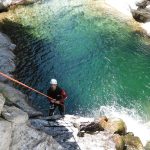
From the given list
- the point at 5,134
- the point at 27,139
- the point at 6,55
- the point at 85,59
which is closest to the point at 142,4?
the point at 85,59

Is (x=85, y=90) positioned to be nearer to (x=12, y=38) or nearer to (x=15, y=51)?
(x=15, y=51)

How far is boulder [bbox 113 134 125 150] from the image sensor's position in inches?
847

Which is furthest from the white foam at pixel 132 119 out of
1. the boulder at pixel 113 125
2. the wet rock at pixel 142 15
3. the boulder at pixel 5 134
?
the wet rock at pixel 142 15

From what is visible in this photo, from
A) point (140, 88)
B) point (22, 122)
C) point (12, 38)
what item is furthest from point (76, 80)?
point (22, 122)

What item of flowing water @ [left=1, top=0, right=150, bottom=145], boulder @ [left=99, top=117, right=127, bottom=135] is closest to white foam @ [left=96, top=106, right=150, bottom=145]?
flowing water @ [left=1, top=0, right=150, bottom=145]

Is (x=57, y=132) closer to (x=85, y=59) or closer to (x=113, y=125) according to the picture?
(x=113, y=125)

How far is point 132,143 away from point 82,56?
1595 cm

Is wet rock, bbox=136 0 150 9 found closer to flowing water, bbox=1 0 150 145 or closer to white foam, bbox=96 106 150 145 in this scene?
flowing water, bbox=1 0 150 145

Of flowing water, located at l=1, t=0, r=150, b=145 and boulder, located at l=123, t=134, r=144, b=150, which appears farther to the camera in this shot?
flowing water, located at l=1, t=0, r=150, b=145

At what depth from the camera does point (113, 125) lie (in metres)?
23.4

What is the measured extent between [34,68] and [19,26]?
11077mm

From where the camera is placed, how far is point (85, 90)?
1204 inches

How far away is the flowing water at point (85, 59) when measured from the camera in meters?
28.7

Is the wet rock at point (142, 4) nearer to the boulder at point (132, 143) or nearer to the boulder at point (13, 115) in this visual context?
the boulder at point (132, 143)
